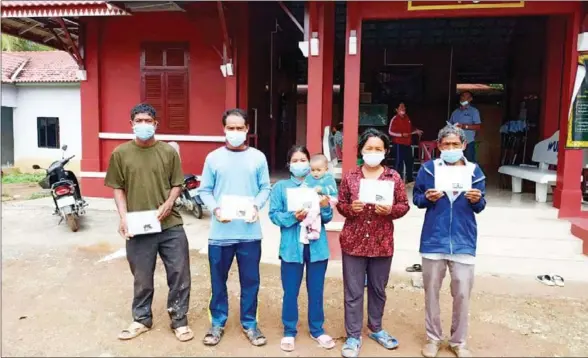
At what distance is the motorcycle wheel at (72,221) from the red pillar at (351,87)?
13.0 ft

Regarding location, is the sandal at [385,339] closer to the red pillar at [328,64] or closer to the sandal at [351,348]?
the sandal at [351,348]

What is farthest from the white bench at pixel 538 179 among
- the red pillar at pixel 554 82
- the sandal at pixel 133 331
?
the sandal at pixel 133 331

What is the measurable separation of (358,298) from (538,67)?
8.46 m

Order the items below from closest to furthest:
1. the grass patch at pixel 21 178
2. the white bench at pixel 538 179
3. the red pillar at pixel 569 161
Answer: the red pillar at pixel 569 161
the white bench at pixel 538 179
the grass patch at pixel 21 178

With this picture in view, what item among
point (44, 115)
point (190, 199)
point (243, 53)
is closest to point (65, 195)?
point (190, 199)

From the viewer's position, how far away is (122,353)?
329cm

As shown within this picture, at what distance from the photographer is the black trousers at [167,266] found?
3.54 metres

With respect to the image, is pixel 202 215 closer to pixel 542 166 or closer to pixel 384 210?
pixel 384 210

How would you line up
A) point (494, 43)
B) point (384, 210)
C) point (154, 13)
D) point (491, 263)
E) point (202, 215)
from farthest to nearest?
point (494, 43), point (154, 13), point (202, 215), point (491, 263), point (384, 210)

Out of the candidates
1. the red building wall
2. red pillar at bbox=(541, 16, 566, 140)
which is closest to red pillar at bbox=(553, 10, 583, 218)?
red pillar at bbox=(541, 16, 566, 140)

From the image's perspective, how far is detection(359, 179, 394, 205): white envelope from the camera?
3193 millimetres

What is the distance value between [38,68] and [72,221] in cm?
1186

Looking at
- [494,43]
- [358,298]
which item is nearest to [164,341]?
[358,298]

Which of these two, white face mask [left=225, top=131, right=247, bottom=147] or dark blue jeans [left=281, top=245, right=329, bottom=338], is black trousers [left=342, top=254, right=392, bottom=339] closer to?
dark blue jeans [left=281, top=245, right=329, bottom=338]
